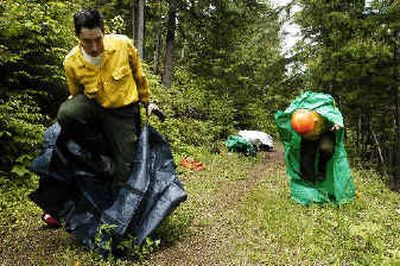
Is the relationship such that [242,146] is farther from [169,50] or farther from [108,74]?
[108,74]

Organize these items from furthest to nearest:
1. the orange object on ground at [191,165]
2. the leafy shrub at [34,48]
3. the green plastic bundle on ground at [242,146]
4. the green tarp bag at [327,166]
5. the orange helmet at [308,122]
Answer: the green plastic bundle on ground at [242,146] < the orange object on ground at [191,165] < the leafy shrub at [34,48] < the green tarp bag at [327,166] < the orange helmet at [308,122]

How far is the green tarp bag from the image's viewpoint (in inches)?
250

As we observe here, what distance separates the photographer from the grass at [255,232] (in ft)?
13.1

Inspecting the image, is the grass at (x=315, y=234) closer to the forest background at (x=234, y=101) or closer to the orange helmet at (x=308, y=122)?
the forest background at (x=234, y=101)

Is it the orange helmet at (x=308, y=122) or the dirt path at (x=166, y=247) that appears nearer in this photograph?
the dirt path at (x=166, y=247)

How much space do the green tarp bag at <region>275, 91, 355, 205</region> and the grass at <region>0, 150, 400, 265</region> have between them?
211mm

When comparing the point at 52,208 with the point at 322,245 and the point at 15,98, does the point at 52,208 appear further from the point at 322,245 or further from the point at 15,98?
the point at 15,98

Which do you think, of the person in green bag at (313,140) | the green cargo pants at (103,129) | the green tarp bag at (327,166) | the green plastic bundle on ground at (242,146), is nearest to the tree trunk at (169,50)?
the green plastic bundle on ground at (242,146)

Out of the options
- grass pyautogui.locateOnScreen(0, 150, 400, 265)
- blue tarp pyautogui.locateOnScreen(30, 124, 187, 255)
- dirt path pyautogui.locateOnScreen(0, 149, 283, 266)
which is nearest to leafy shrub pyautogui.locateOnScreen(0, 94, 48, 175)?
grass pyautogui.locateOnScreen(0, 150, 400, 265)

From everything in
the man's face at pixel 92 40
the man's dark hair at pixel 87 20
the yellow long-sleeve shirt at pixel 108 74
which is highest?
the man's dark hair at pixel 87 20

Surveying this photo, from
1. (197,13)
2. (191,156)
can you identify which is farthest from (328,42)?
(191,156)

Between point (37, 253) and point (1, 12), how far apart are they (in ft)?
13.7

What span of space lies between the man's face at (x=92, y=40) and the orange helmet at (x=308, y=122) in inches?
122

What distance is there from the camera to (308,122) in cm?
623
